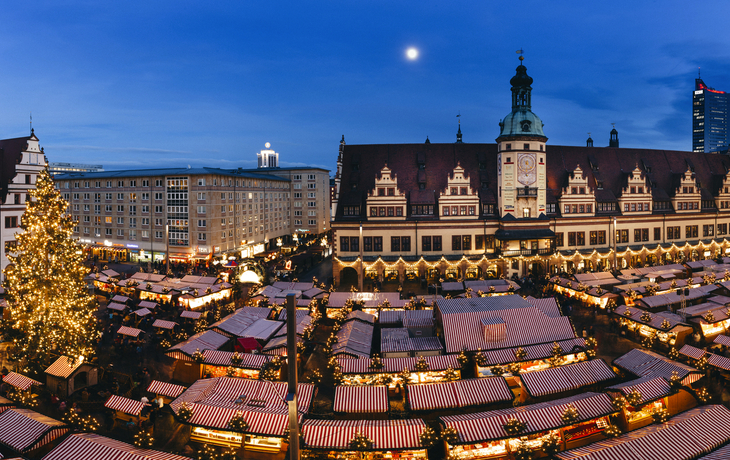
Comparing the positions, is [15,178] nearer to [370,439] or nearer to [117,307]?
[117,307]

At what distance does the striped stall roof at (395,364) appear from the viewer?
24859 mm

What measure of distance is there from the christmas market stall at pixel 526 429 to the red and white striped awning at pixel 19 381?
2371cm

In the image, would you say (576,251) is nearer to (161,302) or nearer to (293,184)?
(161,302)

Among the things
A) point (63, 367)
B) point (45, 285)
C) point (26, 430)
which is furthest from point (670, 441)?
point (45, 285)

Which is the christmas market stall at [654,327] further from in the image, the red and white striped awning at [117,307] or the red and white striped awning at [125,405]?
the red and white striped awning at [117,307]

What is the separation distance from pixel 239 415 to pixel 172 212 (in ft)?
194

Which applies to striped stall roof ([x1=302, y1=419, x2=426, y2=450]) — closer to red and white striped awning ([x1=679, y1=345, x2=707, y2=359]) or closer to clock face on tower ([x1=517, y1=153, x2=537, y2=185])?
red and white striped awning ([x1=679, y1=345, x2=707, y2=359])

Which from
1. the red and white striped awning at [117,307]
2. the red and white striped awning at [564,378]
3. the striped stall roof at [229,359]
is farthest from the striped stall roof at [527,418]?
the red and white striped awning at [117,307]

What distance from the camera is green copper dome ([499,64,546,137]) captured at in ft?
188

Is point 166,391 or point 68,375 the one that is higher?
point 68,375

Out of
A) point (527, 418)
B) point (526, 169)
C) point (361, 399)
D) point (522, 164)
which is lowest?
point (361, 399)

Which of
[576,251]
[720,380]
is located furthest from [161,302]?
[576,251]

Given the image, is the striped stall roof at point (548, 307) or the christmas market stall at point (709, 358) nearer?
the christmas market stall at point (709, 358)

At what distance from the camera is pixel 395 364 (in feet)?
83.5
